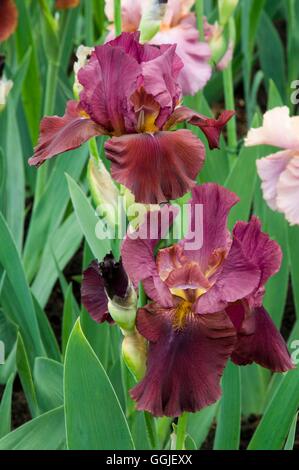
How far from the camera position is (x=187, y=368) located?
87 cm

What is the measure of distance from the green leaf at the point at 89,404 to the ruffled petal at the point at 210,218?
0.17m

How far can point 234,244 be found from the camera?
92cm

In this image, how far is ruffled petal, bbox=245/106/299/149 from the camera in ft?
3.82

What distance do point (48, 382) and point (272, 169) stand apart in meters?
0.47

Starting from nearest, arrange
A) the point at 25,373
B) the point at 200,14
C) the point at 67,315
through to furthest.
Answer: the point at 25,373, the point at 67,315, the point at 200,14

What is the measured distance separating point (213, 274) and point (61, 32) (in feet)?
5.20

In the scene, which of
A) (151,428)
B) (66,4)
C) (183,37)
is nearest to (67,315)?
(151,428)

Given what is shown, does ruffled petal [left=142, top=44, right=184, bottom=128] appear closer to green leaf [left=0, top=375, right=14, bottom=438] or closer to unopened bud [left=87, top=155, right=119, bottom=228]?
unopened bud [left=87, top=155, right=119, bottom=228]

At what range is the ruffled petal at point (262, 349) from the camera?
3.10 feet

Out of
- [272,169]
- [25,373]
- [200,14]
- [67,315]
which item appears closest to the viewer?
[272,169]

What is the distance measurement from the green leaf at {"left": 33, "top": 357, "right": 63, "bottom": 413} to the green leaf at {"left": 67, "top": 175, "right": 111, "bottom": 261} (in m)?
0.18

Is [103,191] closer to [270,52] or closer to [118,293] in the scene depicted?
[118,293]
